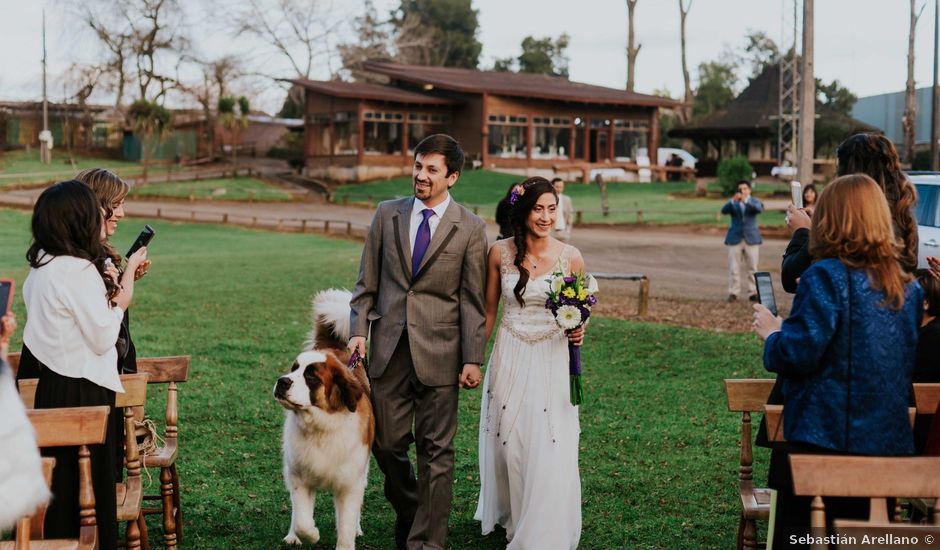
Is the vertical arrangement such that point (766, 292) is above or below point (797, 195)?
below

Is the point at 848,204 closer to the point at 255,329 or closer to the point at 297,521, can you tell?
the point at 297,521

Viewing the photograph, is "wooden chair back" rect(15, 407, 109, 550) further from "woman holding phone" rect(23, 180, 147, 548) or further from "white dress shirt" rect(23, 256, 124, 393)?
"white dress shirt" rect(23, 256, 124, 393)

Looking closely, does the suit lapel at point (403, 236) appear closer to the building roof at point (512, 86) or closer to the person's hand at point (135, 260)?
the person's hand at point (135, 260)

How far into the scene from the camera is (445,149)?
18.7 ft

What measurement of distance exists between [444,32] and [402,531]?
69.5 m

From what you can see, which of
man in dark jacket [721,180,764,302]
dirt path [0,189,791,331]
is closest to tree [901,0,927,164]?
dirt path [0,189,791,331]

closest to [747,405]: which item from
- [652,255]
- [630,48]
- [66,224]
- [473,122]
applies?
[66,224]

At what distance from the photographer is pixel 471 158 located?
5259 centimetres

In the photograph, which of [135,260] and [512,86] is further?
[512,86]

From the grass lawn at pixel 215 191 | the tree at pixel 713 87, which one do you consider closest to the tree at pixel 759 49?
the tree at pixel 713 87

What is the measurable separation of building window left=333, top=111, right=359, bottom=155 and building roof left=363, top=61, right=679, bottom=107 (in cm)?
412

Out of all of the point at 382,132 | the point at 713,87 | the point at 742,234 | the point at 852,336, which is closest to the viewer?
the point at 852,336

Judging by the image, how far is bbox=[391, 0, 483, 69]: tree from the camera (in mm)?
71688

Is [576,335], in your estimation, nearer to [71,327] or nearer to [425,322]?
[425,322]
